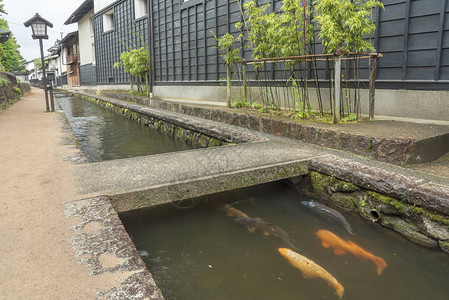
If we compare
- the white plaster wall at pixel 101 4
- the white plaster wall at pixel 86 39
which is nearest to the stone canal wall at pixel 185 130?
the white plaster wall at pixel 101 4

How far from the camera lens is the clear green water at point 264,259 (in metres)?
2.41

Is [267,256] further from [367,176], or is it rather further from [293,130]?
[293,130]

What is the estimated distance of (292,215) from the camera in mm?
3674

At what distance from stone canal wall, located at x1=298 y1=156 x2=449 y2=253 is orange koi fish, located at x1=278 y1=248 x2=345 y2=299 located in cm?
102

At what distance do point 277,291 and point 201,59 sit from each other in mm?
9924

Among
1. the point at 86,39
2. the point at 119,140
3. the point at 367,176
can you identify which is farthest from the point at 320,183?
the point at 86,39

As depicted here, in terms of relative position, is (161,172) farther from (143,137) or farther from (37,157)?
(143,137)

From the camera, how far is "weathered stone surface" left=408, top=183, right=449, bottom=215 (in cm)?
265

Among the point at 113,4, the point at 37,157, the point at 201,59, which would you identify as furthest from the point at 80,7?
the point at 37,157

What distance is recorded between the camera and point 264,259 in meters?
2.80

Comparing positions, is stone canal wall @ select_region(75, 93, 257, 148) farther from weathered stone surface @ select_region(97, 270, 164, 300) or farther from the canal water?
weathered stone surface @ select_region(97, 270, 164, 300)

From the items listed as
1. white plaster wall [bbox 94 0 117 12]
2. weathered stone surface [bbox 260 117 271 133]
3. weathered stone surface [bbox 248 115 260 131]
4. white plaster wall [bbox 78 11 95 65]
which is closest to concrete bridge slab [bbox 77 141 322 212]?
weathered stone surface [bbox 260 117 271 133]

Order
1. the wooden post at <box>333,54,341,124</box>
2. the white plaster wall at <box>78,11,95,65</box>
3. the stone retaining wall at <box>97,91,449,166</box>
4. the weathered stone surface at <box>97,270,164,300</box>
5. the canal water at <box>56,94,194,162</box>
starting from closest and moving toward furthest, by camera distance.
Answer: the weathered stone surface at <box>97,270,164,300</box> → the stone retaining wall at <box>97,91,449,166</box> → the wooden post at <box>333,54,341,124</box> → the canal water at <box>56,94,194,162</box> → the white plaster wall at <box>78,11,95,65</box>

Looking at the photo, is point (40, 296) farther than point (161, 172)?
No
